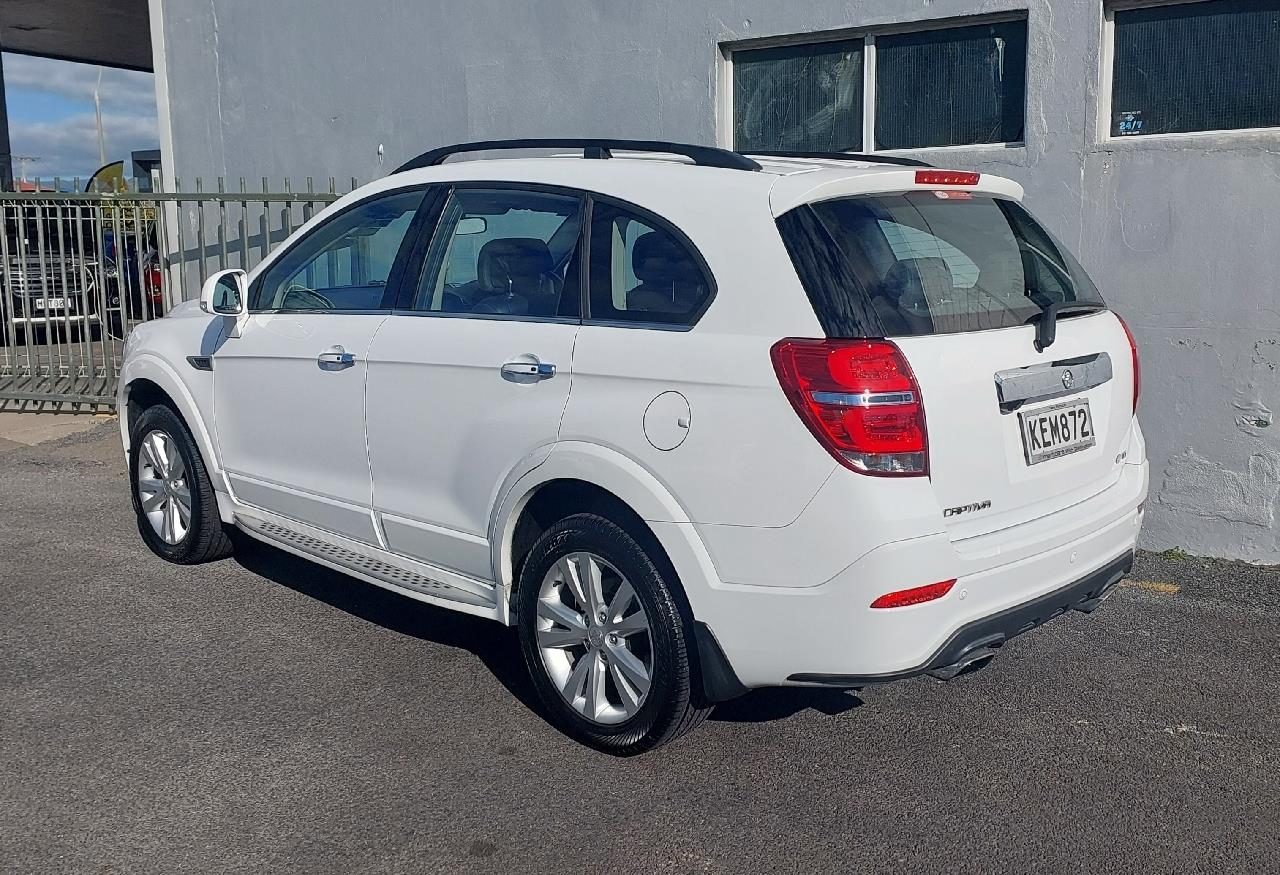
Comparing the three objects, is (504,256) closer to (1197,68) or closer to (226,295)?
(226,295)

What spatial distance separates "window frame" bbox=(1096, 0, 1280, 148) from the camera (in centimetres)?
594

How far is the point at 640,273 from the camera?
148 inches

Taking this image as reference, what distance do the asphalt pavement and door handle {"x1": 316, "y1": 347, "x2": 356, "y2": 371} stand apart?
3.60ft

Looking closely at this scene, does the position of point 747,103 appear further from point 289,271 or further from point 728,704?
point 728,704

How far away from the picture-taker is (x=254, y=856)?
10.7 feet

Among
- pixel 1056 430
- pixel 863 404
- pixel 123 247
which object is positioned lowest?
pixel 1056 430

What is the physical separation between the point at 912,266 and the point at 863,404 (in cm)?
52

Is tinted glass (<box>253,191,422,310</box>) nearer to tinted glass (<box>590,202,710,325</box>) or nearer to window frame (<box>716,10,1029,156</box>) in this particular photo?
tinted glass (<box>590,202,710,325</box>)

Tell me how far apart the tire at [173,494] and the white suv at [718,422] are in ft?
3.67

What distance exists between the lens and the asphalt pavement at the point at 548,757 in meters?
3.33

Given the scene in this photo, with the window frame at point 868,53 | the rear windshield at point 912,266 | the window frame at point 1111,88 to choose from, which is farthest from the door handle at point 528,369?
the window frame at point 1111,88

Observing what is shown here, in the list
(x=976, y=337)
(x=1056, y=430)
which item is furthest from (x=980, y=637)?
(x=976, y=337)

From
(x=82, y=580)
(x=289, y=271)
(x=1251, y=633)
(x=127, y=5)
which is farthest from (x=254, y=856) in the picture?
(x=127, y=5)

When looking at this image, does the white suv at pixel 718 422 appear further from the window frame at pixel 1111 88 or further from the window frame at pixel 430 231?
the window frame at pixel 1111 88
